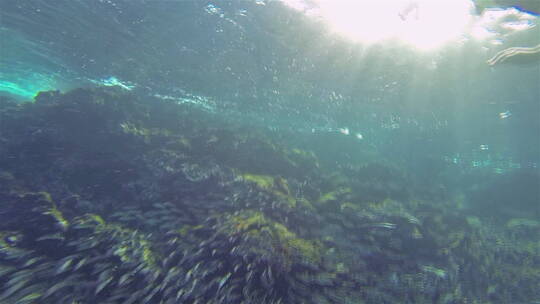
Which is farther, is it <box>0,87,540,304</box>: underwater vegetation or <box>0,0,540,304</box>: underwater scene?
<box>0,0,540,304</box>: underwater scene

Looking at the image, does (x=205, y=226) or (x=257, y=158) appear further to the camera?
(x=257, y=158)

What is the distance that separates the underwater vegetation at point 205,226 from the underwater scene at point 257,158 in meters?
0.07

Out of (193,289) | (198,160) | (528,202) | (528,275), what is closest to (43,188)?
(198,160)

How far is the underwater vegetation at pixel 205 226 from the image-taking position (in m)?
5.66

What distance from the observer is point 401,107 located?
20172mm

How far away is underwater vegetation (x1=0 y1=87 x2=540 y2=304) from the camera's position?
5664 millimetres

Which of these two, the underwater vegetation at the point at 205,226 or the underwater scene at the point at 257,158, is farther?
the underwater scene at the point at 257,158

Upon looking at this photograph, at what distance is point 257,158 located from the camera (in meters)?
17.2

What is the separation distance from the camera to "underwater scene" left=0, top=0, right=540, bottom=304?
6.35m

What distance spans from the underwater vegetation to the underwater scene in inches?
2.8

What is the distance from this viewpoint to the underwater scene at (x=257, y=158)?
635 cm

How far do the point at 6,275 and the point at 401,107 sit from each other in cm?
2170

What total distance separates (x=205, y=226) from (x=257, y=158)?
9052 millimetres

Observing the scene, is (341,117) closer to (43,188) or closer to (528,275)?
(528,275)
